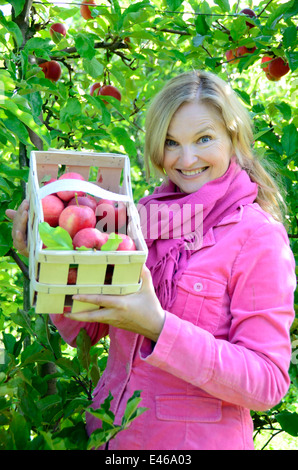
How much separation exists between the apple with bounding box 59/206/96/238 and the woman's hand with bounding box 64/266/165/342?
0.42 ft

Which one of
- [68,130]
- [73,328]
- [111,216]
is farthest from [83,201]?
[68,130]

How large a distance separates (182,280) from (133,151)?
2.61 ft

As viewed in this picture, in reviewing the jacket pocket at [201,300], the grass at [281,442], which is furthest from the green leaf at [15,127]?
the grass at [281,442]

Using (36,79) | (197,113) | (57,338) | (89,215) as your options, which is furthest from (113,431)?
(36,79)

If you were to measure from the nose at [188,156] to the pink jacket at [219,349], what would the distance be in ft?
0.53

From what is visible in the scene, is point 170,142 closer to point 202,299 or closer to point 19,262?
point 202,299

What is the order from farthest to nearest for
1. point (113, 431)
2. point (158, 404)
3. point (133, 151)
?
1. point (133, 151)
2. point (158, 404)
3. point (113, 431)

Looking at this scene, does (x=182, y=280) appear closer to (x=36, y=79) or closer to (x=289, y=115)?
(x=36, y=79)

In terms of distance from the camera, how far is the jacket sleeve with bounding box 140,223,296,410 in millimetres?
1110

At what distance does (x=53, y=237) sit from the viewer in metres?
0.98

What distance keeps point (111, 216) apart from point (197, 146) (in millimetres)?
302

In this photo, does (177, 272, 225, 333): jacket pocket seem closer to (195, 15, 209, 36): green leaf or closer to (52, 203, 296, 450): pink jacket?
(52, 203, 296, 450): pink jacket
